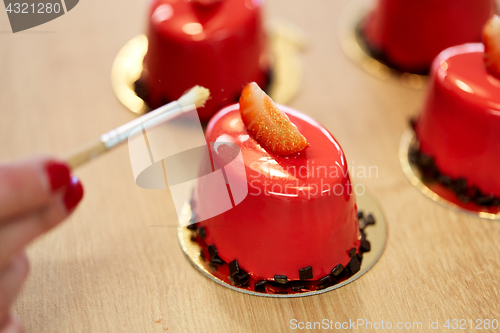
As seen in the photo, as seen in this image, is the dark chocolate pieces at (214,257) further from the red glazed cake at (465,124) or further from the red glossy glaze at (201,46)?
the red glazed cake at (465,124)

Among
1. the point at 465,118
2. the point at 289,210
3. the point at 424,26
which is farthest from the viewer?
the point at 424,26

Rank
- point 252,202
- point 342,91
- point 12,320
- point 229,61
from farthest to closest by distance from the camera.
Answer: point 342,91
point 229,61
point 252,202
point 12,320

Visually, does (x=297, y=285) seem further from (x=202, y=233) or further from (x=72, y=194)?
(x=72, y=194)

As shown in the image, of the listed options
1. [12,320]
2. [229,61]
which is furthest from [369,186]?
[12,320]

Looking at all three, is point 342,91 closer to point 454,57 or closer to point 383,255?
point 454,57

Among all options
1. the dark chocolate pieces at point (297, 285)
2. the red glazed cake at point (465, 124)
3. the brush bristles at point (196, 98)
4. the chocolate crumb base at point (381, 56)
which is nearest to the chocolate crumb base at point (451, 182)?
the red glazed cake at point (465, 124)

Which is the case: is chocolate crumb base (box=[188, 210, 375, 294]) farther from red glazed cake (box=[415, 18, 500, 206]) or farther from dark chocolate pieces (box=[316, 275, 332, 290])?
red glazed cake (box=[415, 18, 500, 206])

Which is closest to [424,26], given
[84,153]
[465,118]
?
[465,118]
